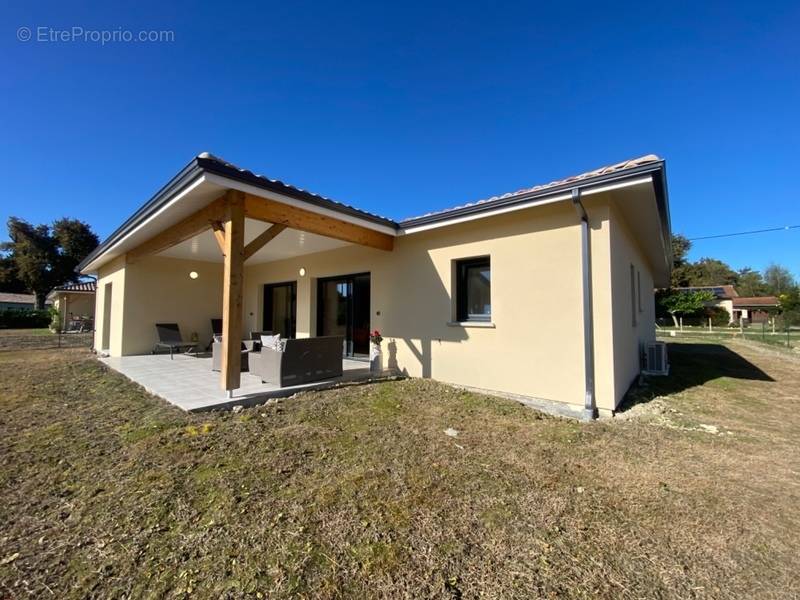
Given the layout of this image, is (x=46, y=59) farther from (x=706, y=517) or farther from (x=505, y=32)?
(x=706, y=517)

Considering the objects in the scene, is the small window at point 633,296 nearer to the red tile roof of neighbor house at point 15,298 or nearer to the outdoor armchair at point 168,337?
the outdoor armchair at point 168,337

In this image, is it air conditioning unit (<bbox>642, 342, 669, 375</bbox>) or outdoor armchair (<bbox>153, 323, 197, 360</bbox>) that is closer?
air conditioning unit (<bbox>642, 342, 669, 375</bbox>)

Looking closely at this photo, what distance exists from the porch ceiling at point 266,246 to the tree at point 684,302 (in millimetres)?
34153

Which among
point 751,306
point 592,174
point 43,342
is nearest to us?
point 592,174

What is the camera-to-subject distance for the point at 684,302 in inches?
1203

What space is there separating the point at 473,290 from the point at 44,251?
4910 cm

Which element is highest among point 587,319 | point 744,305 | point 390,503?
point 744,305

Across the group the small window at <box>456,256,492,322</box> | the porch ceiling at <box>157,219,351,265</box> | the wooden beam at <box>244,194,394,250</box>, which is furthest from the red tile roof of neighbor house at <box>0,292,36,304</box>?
the small window at <box>456,256,492,322</box>

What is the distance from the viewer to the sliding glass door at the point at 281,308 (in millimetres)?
10625

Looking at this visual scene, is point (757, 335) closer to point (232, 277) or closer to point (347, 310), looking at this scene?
point (347, 310)

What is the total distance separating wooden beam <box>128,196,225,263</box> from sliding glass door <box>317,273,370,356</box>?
3.66 meters

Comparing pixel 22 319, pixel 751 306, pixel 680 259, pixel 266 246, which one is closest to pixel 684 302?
pixel 680 259

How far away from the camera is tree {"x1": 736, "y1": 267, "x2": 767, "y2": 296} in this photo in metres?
52.2

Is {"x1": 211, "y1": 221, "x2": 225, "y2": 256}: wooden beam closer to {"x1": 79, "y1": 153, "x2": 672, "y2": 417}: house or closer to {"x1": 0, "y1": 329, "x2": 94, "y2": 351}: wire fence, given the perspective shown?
{"x1": 79, "y1": 153, "x2": 672, "y2": 417}: house
